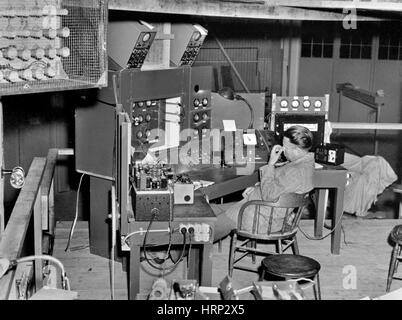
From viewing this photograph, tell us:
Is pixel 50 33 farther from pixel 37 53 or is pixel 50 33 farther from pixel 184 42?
pixel 184 42

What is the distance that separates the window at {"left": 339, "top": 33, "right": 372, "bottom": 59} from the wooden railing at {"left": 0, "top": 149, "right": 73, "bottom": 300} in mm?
10246

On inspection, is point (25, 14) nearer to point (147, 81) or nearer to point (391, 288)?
point (147, 81)

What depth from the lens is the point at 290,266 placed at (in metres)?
4.20

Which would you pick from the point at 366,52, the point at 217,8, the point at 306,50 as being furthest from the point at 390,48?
the point at 217,8

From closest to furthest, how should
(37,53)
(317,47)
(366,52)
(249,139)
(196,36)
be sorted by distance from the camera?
(37,53), (249,139), (196,36), (317,47), (366,52)

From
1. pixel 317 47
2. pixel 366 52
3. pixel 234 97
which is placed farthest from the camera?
pixel 366 52

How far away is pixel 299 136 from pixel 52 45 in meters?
2.02

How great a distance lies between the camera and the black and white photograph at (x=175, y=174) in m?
4.16

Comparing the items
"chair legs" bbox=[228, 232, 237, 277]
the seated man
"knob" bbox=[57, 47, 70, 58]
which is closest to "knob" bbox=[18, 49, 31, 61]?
"knob" bbox=[57, 47, 70, 58]

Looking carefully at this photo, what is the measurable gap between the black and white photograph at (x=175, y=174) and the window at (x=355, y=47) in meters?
8.09

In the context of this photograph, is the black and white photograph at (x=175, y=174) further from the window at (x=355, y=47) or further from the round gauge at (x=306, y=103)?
the window at (x=355, y=47)

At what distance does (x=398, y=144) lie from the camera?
14891 millimetres

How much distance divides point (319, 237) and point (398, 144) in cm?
929
